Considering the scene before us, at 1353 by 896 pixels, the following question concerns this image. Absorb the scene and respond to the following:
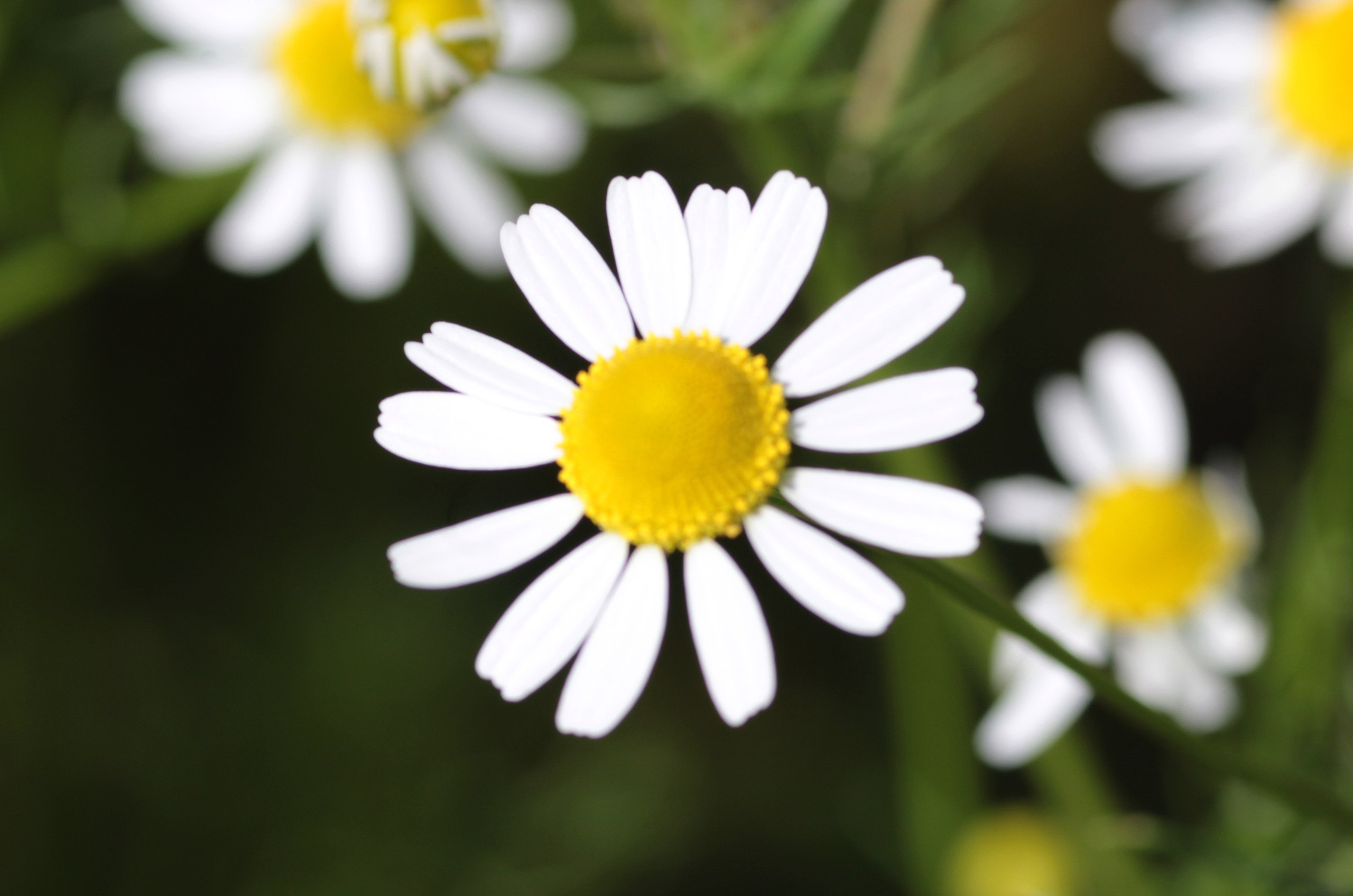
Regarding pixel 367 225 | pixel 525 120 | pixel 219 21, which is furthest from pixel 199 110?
pixel 525 120

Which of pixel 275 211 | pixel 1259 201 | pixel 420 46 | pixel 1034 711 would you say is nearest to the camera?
pixel 420 46

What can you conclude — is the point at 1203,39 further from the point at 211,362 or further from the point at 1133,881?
the point at 211,362


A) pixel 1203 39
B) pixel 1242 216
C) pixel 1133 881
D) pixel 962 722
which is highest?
pixel 1203 39

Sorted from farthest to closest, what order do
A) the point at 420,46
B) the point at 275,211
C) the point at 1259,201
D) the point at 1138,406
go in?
the point at 275,211, the point at 1259,201, the point at 1138,406, the point at 420,46

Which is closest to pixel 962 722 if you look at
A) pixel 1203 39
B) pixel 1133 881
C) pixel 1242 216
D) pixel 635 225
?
pixel 1133 881

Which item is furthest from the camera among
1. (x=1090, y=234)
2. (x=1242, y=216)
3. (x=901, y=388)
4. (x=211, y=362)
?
(x=1090, y=234)

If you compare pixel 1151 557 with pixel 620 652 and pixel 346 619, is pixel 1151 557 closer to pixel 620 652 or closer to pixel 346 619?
pixel 620 652

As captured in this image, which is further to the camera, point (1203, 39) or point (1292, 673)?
point (1203, 39)

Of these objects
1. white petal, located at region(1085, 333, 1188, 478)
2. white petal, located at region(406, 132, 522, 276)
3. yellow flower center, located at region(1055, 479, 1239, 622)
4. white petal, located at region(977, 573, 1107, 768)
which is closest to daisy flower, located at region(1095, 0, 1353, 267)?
white petal, located at region(1085, 333, 1188, 478)

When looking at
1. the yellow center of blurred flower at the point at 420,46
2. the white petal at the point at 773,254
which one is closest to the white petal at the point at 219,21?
the yellow center of blurred flower at the point at 420,46
